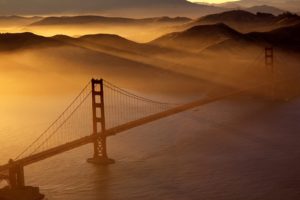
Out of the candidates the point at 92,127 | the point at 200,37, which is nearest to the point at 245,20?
the point at 200,37

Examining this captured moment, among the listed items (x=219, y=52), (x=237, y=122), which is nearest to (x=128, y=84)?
(x=219, y=52)

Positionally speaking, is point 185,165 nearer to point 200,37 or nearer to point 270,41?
point 270,41

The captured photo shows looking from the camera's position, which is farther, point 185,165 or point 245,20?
point 245,20

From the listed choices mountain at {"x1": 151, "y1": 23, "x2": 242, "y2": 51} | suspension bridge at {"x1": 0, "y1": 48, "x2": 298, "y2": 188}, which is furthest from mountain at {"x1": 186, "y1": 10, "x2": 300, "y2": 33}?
suspension bridge at {"x1": 0, "y1": 48, "x2": 298, "y2": 188}

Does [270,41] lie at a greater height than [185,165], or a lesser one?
greater

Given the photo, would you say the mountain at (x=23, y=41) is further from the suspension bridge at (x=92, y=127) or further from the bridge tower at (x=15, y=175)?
the bridge tower at (x=15, y=175)

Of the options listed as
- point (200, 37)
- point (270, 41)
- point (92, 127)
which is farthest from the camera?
point (200, 37)

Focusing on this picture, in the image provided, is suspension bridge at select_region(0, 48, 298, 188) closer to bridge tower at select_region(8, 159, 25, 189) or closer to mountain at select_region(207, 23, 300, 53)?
bridge tower at select_region(8, 159, 25, 189)
